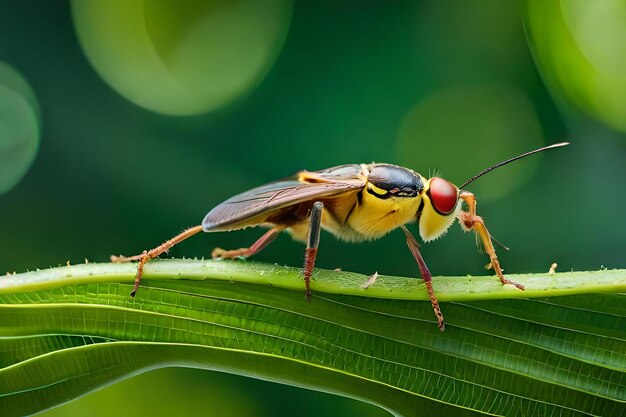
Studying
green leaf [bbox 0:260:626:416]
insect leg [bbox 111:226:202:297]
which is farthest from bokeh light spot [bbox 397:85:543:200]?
green leaf [bbox 0:260:626:416]

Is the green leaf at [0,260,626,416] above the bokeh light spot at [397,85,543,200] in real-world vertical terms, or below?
below

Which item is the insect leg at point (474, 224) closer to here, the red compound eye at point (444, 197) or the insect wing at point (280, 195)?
the red compound eye at point (444, 197)

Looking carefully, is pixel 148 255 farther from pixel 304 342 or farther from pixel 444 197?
pixel 444 197

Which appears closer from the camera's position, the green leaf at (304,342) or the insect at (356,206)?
the green leaf at (304,342)

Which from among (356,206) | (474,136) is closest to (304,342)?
(356,206)

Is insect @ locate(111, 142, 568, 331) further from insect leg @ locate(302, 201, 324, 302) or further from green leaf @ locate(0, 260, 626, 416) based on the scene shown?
green leaf @ locate(0, 260, 626, 416)

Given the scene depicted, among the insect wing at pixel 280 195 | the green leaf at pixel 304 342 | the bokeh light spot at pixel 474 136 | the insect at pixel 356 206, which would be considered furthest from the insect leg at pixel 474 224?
the bokeh light spot at pixel 474 136

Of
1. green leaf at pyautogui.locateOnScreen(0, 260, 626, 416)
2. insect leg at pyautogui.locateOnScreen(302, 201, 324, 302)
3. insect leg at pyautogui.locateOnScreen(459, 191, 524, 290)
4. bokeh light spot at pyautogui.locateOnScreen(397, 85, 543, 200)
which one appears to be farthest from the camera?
bokeh light spot at pyautogui.locateOnScreen(397, 85, 543, 200)
